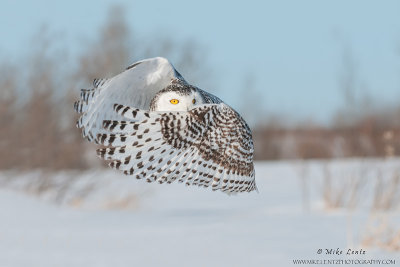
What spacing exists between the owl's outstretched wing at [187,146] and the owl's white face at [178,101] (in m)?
0.03

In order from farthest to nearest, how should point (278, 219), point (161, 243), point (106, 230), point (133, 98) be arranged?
point (278, 219)
point (106, 230)
point (161, 243)
point (133, 98)

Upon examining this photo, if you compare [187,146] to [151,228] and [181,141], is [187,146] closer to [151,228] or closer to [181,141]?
[181,141]

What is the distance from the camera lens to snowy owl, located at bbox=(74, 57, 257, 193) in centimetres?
198

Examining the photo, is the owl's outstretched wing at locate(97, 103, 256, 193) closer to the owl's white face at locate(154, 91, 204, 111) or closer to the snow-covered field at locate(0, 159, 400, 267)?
the owl's white face at locate(154, 91, 204, 111)

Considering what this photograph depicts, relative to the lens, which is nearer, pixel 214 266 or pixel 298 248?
pixel 214 266

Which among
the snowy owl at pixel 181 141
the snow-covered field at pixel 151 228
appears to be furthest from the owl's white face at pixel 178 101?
the snow-covered field at pixel 151 228

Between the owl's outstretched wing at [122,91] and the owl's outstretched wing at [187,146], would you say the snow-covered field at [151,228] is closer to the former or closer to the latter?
the owl's outstretched wing at [122,91]

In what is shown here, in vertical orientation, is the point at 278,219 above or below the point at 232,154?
below

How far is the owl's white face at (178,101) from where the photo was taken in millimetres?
2035

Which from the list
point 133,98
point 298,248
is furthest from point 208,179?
point 298,248

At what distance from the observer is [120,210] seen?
38.1 ft

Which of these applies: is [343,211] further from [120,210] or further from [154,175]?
[154,175]

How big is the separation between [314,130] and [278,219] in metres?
2.07

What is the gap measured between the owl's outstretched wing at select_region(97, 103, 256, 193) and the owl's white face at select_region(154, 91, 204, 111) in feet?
0.09
